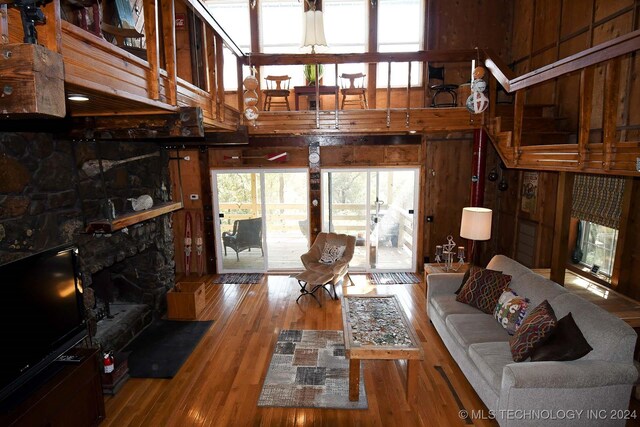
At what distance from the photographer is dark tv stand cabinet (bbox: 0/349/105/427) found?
216cm

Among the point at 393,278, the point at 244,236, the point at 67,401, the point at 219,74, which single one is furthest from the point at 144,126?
the point at 393,278

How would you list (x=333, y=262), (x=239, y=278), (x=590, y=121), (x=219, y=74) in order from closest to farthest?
(x=590, y=121) < (x=219, y=74) < (x=333, y=262) < (x=239, y=278)

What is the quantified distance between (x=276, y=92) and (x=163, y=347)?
13.1ft

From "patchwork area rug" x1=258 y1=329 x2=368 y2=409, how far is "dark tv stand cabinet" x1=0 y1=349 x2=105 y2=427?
1324mm

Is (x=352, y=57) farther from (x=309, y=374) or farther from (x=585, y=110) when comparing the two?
(x=309, y=374)

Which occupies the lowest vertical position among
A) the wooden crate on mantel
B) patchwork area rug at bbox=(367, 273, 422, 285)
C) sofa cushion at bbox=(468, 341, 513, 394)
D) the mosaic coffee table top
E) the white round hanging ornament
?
patchwork area rug at bbox=(367, 273, 422, 285)

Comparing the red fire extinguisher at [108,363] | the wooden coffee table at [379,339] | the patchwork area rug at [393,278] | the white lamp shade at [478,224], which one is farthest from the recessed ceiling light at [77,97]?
the patchwork area rug at [393,278]

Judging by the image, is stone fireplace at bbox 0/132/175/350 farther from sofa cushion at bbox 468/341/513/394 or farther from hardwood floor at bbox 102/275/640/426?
sofa cushion at bbox 468/341/513/394

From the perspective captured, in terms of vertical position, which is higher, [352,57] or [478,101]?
[352,57]

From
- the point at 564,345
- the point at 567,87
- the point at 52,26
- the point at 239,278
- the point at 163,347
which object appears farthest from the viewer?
the point at 239,278

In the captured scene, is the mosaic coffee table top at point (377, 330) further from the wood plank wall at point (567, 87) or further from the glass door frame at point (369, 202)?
the wood plank wall at point (567, 87)

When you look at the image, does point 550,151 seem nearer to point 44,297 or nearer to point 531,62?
point 531,62

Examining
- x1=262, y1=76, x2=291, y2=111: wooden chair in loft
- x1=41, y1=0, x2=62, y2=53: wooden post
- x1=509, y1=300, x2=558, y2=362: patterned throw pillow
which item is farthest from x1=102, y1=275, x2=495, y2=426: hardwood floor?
x1=262, y1=76, x2=291, y2=111: wooden chair in loft

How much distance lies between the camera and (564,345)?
261cm
